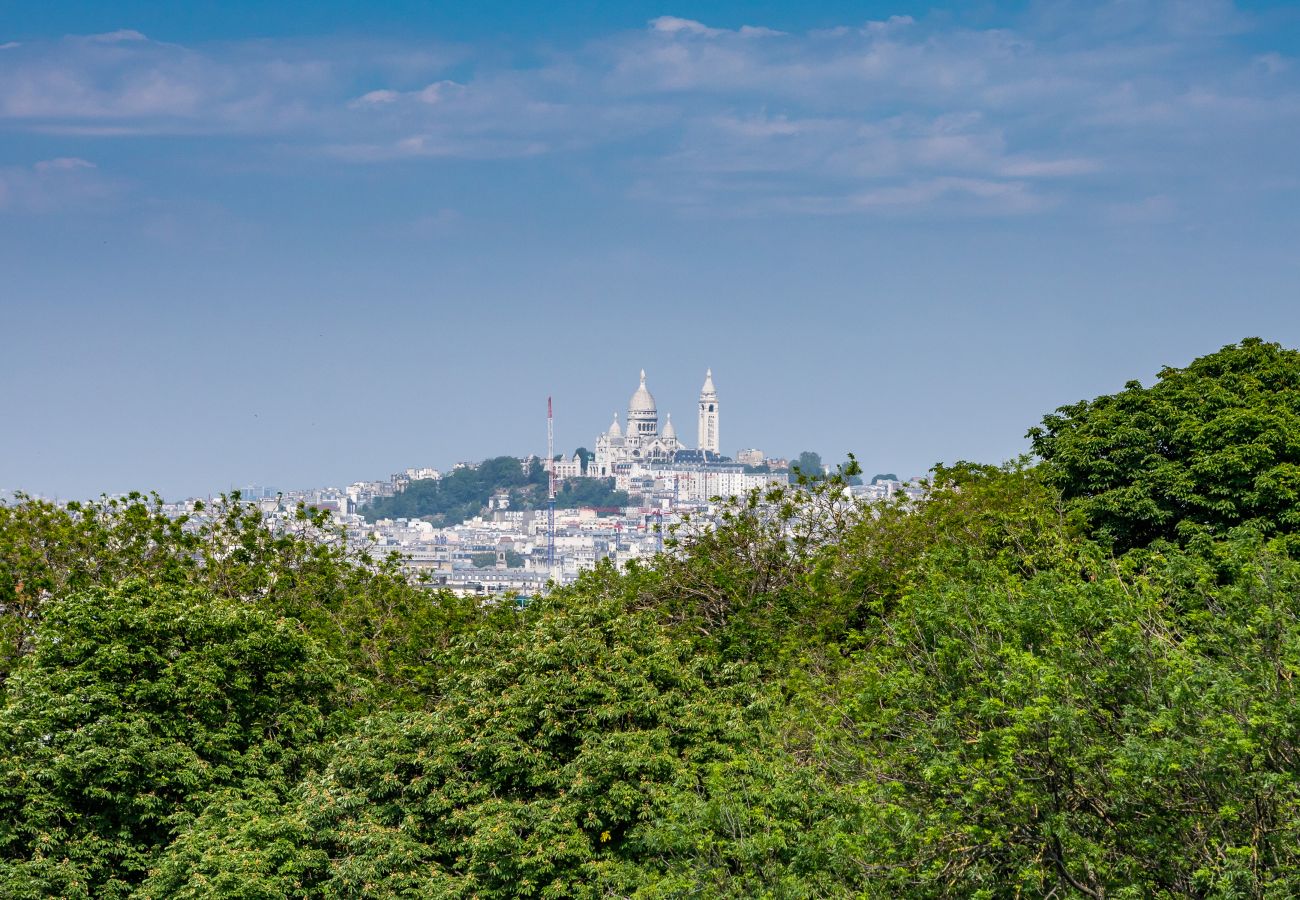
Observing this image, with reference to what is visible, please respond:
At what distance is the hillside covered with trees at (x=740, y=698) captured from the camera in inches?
336

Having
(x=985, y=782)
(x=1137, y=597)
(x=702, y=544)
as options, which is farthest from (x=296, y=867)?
(x=702, y=544)

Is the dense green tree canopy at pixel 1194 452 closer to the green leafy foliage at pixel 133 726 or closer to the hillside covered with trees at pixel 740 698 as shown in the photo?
the hillside covered with trees at pixel 740 698

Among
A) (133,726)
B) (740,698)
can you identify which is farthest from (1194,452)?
(133,726)

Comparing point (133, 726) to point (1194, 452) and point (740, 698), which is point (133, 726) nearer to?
point (740, 698)

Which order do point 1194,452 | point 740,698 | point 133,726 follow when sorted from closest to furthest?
point 133,726 < point 740,698 < point 1194,452

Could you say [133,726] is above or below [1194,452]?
below

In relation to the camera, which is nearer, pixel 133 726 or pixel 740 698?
pixel 133 726

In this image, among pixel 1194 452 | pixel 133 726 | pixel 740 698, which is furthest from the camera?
pixel 1194 452

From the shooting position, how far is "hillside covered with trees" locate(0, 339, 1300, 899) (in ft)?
28.0

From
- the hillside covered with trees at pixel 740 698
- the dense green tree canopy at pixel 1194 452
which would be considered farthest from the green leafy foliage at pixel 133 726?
the dense green tree canopy at pixel 1194 452

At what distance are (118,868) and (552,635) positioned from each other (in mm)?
4999

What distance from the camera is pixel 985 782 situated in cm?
822

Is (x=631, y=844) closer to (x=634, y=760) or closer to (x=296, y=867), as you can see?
(x=634, y=760)

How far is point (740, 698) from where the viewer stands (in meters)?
14.5
